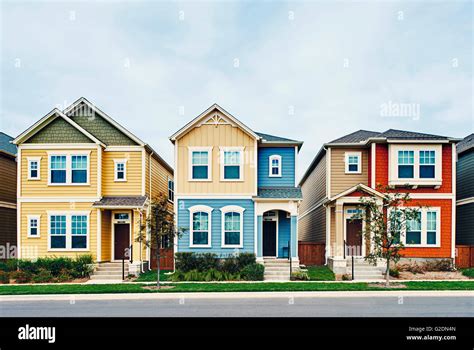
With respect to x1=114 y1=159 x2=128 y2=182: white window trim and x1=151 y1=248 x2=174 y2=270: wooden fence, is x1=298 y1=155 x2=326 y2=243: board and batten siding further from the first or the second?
x1=114 y1=159 x2=128 y2=182: white window trim

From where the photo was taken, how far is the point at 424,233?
901 inches

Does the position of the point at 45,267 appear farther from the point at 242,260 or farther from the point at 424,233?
the point at 424,233

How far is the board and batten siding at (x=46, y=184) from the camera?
22844 mm

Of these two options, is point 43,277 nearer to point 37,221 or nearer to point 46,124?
point 37,221

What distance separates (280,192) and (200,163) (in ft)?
15.4

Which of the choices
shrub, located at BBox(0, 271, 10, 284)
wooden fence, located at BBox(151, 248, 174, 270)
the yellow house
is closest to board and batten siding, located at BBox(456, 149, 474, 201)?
wooden fence, located at BBox(151, 248, 174, 270)

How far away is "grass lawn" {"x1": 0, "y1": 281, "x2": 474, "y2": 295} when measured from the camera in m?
16.6

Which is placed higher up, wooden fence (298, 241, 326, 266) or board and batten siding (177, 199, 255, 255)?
board and batten siding (177, 199, 255, 255)

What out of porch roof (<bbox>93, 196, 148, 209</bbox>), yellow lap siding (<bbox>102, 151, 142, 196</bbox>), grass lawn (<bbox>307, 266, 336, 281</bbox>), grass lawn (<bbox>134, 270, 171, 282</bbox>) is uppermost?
yellow lap siding (<bbox>102, 151, 142, 196</bbox>)

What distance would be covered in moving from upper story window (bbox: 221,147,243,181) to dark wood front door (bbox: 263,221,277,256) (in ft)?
11.4

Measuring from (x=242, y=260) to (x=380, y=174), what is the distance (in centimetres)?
921

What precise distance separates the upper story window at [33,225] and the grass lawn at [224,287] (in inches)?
182
